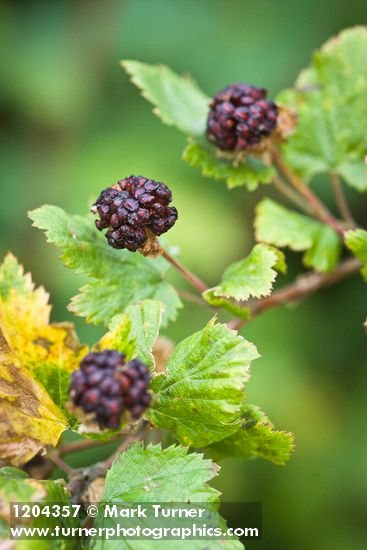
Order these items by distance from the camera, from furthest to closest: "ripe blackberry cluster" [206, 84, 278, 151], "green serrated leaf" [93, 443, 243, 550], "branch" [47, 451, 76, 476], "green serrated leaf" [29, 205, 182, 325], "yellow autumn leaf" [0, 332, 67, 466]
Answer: "ripe blackberry cluster" [206, 84, 278, 151], "green serrated leaf" [29, 205, 182, 325], "branch" [47, 451, 76, 476], "yellow autumn leaf" [0, 332, 67, 466], "green serrated leaf" [93, 443, 243, 550]

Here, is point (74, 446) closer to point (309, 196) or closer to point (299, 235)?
point (299, 235)

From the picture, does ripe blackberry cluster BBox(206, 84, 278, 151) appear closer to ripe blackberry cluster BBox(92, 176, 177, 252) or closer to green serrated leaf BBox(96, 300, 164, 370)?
ripe blackberry cluster BBox(92, 176, 177, 252)

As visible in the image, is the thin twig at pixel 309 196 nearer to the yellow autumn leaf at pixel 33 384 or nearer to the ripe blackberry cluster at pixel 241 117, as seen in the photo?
the ripe blackberry cluster at pixel 241 117

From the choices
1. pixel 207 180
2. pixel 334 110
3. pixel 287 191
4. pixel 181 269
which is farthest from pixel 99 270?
pixel 207 180

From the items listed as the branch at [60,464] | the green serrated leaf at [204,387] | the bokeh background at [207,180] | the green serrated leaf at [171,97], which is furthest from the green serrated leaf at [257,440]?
the bokeh background at [207,180]

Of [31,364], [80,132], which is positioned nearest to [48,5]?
[80,132]

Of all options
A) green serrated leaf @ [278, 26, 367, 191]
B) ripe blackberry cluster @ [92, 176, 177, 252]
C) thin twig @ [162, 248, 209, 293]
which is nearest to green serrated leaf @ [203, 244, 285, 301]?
thin twig @ [162, 248, 209, 293]
